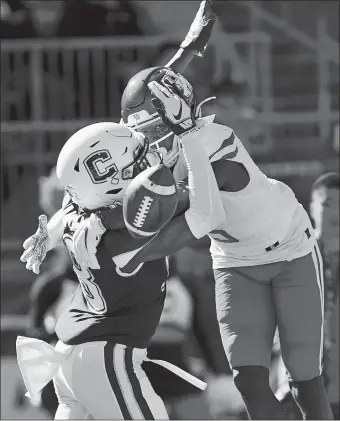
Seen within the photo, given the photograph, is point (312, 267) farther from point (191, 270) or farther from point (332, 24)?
point (332, 24)

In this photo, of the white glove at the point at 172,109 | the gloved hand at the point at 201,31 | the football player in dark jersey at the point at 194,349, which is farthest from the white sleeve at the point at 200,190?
the football player in dark jersey at the point at 194,349

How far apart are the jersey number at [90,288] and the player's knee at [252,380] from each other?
0.76 meters

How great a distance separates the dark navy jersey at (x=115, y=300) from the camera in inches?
121

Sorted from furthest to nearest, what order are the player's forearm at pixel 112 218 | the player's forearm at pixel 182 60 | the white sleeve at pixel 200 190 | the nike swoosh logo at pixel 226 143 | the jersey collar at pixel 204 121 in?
the player's forearm at pixel 182 60 < the nike swoosh logo at pixel 226 143 < the jersey collar at pixel 204 121 < the white sleeve at pixel 200 190 < the player's forearm at pixel 112 218

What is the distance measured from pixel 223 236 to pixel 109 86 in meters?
3.02

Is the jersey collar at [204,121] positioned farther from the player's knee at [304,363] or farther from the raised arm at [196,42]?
the player's knee at [304,363]

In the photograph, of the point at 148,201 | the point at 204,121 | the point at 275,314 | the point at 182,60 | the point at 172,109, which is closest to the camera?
the point at 148,201

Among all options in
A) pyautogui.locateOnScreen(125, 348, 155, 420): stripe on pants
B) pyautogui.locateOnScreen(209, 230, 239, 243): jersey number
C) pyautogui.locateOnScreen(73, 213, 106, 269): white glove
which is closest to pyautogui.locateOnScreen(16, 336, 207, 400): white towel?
pyautogui.locateOnScreen(125, 348, 155, 420): stripe on pants

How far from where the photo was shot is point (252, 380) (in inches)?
146

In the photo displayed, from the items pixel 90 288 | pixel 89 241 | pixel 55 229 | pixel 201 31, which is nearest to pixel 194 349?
pixel 201 31

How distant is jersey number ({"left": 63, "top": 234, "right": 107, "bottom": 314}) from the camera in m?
3.12

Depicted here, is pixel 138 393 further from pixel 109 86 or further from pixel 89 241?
pixel 109 86

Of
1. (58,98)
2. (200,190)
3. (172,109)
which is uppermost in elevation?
(172,109)

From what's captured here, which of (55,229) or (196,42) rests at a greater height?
(196,42)
